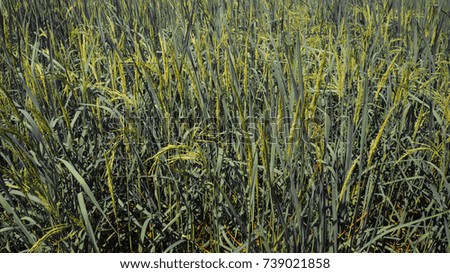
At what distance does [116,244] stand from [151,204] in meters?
0.17

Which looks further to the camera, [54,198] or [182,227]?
[182,227]

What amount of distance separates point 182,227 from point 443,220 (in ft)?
2.68

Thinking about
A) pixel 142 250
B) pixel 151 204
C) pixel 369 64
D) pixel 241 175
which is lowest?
pixel 142 250

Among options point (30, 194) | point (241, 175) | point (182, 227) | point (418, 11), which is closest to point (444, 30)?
point (418, 11)

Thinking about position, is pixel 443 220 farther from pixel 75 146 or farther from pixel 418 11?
pixel 418 11

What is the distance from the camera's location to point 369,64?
2.04 metres

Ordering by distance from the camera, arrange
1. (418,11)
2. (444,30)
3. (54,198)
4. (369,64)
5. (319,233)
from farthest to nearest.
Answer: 1. (418,11)
2. (444,30)
3. (369,64)
4. (54,198)
5. (319,233)

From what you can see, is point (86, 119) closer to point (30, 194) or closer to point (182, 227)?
point (30, 194)

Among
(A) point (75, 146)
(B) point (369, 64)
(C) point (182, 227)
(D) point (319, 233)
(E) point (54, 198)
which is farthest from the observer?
(B) point (369, 64)

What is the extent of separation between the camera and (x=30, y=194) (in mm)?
1462

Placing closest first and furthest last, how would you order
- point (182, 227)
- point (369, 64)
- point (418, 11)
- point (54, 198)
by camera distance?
point (54, 198)
point (182, 227)
point (369, 64)
point (418, 11)
